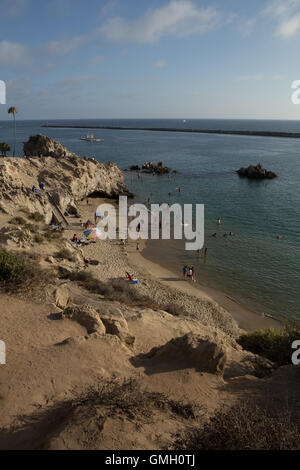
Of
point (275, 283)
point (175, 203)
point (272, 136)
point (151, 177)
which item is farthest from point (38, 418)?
point (272, 136)

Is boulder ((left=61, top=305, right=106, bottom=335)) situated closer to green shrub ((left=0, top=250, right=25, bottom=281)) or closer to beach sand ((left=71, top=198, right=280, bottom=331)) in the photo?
green shrub ((left=0, top=250, right=25, bottom=281))

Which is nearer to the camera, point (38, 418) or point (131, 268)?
point (38, 418)

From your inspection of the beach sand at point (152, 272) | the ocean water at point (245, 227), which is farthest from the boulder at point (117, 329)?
the ocean water at point (245, 227)

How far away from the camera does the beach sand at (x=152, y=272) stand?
16906 millimetres

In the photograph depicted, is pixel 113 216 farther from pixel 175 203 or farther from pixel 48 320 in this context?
pixel 48 320

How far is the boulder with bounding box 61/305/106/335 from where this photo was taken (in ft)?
30.9

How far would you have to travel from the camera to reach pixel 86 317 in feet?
31.8

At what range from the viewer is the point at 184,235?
96.4ft

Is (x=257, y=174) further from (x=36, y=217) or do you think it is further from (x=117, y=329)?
(x=117, y=329)

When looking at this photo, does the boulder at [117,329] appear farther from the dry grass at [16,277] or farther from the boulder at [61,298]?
the dry grass at [16,277]

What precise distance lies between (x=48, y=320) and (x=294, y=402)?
25.4 ft

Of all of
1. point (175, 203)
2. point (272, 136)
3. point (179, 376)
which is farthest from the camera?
point (272, 136)

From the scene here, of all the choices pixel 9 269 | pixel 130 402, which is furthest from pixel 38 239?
pixel 130 402

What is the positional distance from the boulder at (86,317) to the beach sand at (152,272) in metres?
7.61
